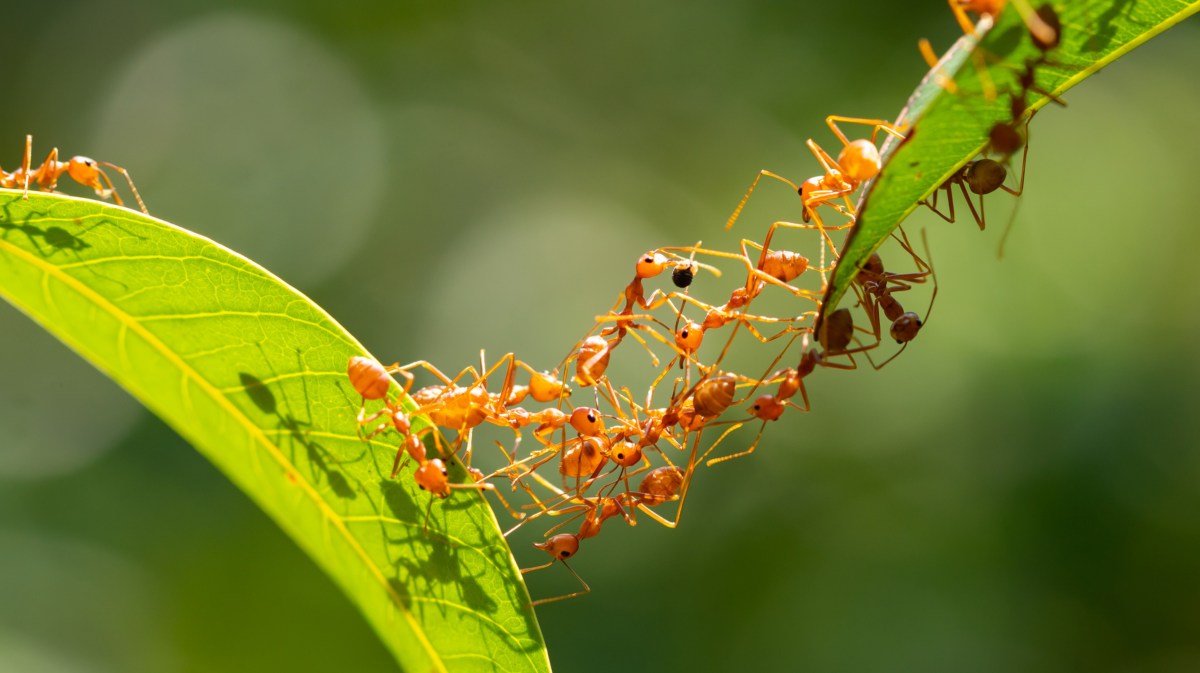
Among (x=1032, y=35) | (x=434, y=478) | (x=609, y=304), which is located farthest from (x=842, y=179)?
(x=609, y=304)

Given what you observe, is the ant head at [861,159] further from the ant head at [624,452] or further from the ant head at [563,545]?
the ant head at [563,545]

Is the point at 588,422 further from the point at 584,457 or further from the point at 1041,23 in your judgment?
the point at 1041,23

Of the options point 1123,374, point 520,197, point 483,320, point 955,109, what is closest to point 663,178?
point 520,197

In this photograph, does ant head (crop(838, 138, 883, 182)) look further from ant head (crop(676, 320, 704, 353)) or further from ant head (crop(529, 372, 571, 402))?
ant head (crop(529, 372, 571, 402))

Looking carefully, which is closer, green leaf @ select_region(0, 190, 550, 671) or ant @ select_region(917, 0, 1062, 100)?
ant @ select_region(917, 0, 1062, 100)

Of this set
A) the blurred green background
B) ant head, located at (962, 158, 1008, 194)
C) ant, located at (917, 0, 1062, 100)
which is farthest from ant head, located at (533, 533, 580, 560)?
the blurred green background

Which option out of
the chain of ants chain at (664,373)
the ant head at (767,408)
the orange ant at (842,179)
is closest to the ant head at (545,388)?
the chain of ants chain at (664,373)
